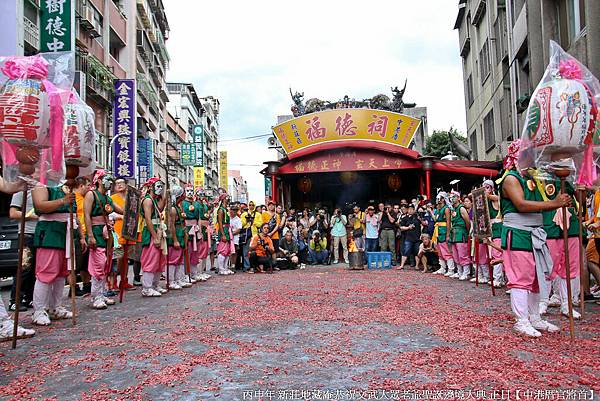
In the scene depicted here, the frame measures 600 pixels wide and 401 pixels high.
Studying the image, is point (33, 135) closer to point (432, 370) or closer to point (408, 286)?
point (432, 370)

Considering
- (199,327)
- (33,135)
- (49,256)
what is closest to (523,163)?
(199,327)

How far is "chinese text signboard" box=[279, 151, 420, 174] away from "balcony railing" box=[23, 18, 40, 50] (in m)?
9.45

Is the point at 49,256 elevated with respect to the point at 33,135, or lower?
lower

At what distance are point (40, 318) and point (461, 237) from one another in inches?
309

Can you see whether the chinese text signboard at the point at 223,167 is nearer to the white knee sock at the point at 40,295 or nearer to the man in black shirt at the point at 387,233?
the man in black shirt at the point at 387,233

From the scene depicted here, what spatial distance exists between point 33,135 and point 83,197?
2649 mm

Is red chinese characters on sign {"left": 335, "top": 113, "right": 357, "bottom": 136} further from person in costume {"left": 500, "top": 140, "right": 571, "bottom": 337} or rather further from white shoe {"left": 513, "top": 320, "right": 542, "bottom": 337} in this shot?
white shoe {"left": 513, "top": 320, "right": 542, "bottom": 337}

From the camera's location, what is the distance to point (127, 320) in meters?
6.03

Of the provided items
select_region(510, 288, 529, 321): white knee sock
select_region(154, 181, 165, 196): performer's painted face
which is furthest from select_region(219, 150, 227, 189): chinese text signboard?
select_region(510, 288, 529, 321): white knee sock

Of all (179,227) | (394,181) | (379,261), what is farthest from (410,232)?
(179,227)

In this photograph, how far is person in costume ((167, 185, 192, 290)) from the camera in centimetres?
908

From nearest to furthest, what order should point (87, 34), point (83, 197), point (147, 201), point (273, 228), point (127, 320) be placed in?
point (127, 320) → point (83, 197) → point (147, 201) → point (273, 228) → point (87, 34)

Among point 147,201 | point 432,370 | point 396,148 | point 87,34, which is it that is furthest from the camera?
point 87,34

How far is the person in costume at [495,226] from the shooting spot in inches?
317
